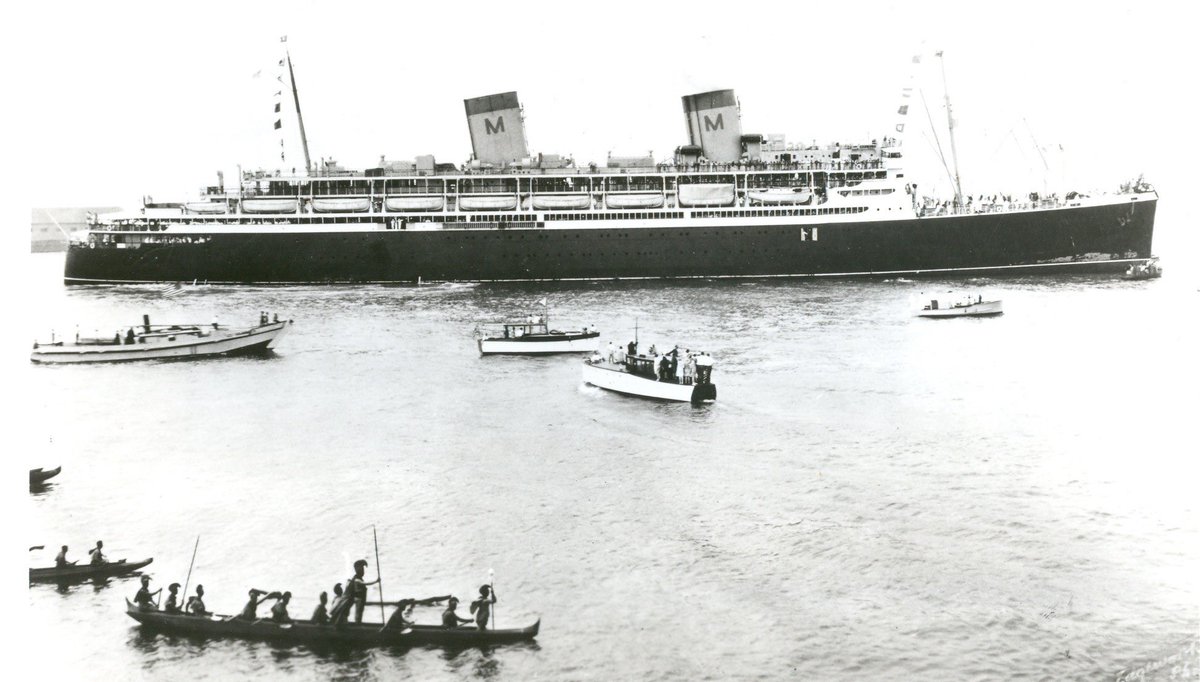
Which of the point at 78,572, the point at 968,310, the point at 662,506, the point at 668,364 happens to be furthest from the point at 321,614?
the point at 968,310

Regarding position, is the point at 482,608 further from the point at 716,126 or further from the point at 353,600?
the point at 716,126

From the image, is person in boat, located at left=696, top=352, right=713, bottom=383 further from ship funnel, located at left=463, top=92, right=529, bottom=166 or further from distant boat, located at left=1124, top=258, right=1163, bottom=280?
distant boat, located at left=1124, top=258, right=1163, bottom=280

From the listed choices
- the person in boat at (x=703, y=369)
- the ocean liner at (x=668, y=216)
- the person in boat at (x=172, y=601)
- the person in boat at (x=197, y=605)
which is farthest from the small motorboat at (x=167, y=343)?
the ocean liner at (x=668, y=216)

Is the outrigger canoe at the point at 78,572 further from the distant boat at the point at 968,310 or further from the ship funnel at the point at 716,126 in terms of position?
the ship funnel at the point at 716,126

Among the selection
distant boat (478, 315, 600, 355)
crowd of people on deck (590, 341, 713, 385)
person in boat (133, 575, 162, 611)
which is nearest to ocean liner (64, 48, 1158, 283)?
distant boat (478, 315, 600, 355)

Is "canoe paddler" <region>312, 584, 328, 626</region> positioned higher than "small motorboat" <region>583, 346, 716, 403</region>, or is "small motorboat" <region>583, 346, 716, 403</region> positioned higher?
"small motorboat" <region>583, 346, 716, 403</region>

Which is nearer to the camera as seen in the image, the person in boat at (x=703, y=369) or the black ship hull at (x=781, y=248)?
the person in boat at (x=703, y=369)
